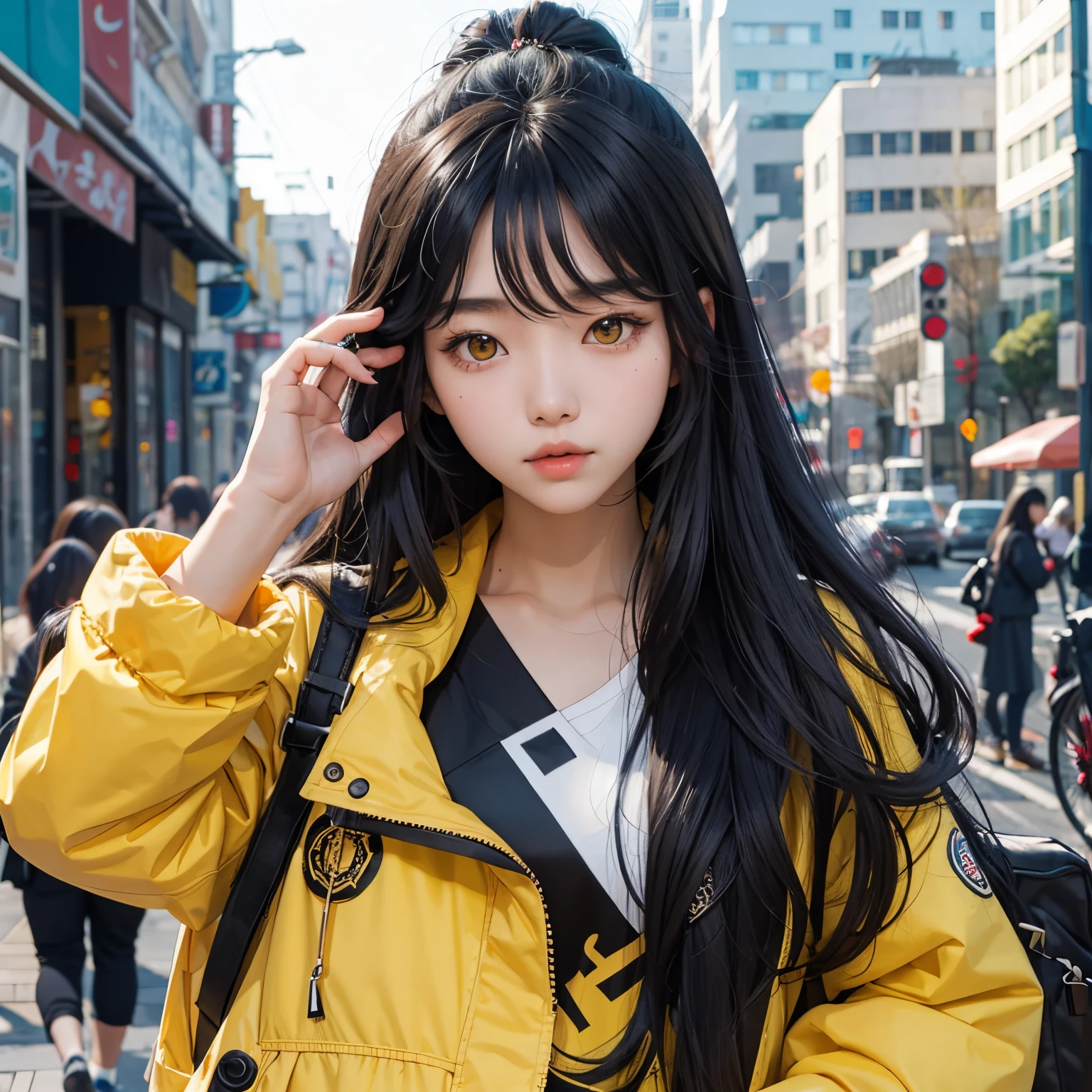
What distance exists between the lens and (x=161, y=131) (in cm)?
1038

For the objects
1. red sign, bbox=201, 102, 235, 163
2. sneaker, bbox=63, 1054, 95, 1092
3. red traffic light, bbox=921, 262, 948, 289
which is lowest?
sneaker, bbox=63, 1054, 95, 1092

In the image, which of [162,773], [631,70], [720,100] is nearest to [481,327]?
[631,70]

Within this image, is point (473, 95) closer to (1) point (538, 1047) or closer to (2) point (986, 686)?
(1) point (538, 1047)

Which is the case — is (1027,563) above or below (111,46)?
below

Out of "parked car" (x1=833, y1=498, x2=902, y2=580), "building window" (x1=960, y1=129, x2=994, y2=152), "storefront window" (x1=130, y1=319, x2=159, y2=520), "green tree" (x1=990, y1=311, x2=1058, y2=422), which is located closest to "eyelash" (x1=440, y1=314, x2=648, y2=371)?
"parked car" (x1=833, y1=498, x2=902, y2=580)

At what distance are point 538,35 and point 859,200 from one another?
17.5 m

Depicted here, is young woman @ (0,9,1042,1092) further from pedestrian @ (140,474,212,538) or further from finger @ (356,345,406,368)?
pedestrian @ (140,474,212,538)

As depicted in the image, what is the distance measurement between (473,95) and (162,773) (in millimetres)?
909

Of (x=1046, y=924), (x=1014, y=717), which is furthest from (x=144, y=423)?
(x=1046, y=924)

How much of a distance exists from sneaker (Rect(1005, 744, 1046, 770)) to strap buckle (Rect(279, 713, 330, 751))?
6.03 meters

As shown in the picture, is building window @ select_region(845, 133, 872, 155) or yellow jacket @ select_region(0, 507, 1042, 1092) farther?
building window @ select_region(845, 133, 872, 155)

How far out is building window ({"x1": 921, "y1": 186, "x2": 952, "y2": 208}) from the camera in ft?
61.0

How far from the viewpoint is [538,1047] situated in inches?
49.9

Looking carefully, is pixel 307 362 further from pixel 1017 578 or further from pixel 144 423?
pixel 144 423
